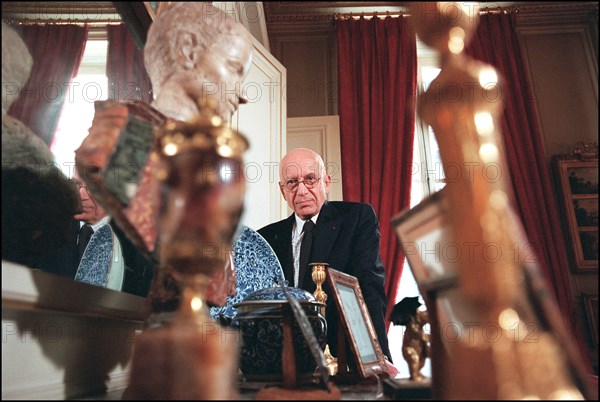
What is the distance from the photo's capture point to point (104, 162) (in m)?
0.44

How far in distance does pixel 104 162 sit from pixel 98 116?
0.21ft

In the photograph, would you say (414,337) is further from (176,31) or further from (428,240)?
(176,31)

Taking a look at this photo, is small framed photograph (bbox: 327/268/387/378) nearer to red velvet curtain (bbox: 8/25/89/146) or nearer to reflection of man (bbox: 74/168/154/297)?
reflection of man (bbox: 74/168/154/297)

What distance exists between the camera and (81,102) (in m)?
0.79

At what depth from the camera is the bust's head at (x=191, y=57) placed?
632 mm

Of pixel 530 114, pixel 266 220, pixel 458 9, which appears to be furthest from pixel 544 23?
pixel 458 9

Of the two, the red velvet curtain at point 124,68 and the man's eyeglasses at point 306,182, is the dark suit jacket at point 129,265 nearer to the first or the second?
the red velvet curtain at point 124,68

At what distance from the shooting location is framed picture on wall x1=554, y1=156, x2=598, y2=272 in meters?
3.00

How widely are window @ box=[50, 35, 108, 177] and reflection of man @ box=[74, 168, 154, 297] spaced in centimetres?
8

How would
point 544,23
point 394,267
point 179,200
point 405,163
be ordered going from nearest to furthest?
point 179,200 < point 394,267 < point 405,163 < point 544,23

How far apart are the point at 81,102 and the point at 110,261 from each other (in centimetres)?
29

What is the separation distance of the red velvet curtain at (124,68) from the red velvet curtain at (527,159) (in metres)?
2.73

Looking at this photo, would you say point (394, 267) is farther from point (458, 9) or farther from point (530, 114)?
point (458, 9)

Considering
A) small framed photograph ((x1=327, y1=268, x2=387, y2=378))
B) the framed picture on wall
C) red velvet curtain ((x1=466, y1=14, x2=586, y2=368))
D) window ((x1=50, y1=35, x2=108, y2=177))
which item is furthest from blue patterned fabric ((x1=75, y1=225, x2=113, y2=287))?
the framed picture on wall
